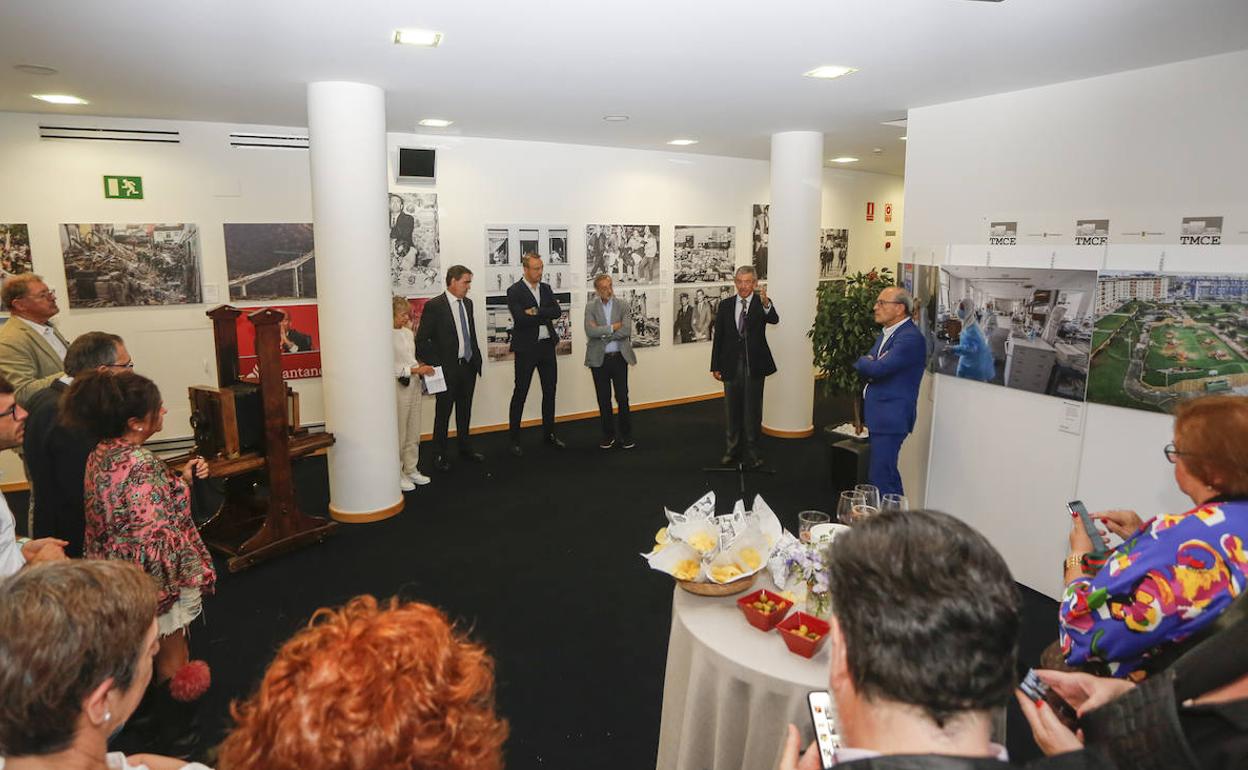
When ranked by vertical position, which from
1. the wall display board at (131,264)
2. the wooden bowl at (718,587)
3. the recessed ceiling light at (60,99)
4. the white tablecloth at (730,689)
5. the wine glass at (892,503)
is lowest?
the white tablecloth at (730,689)

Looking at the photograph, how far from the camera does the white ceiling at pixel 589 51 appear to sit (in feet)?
11.2

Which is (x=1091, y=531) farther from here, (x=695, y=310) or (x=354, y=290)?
(x=695, y=310)

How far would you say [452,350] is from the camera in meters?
6.61

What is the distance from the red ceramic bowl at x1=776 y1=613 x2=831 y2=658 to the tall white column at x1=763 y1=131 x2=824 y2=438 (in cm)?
534

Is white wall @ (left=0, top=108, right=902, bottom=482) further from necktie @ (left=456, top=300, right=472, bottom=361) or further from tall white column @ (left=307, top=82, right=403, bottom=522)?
necktie @ (left=456, top=300, right=472, bottom=361)

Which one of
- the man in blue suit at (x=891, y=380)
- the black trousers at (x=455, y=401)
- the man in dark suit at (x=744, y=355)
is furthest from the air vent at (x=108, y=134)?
the man in blue suit at (x=891, y=380)

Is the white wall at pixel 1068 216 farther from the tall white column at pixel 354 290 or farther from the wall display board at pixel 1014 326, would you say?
the tall white column at pixel 354 290

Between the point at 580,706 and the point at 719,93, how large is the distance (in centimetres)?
416

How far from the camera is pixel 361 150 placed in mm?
5098

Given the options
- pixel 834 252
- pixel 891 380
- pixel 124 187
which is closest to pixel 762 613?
pixel 891 380

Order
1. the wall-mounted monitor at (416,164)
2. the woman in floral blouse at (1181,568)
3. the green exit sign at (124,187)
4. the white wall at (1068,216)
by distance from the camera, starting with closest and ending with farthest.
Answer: the woman in floral blouse at (1181,568)
the white wall at (1068,216)
the green exit sign at (124,187)
the wall-mounted monitor at (416,164)

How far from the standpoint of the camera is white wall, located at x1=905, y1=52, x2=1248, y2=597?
3822mm

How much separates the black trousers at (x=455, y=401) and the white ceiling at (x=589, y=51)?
7.21 ft

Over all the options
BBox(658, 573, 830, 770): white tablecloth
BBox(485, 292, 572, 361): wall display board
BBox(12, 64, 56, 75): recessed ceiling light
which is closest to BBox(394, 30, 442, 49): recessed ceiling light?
BBox(12, 64, 56, 75): recessed ceiling light
